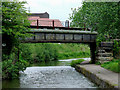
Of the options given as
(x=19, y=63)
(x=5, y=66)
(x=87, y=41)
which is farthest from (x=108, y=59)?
(x=5, y=66)

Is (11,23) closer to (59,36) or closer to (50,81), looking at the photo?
(50,81)

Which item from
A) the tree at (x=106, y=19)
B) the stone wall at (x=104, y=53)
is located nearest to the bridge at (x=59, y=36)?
the stone wall at (x=104, y=53)

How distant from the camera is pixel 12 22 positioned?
39.5ft

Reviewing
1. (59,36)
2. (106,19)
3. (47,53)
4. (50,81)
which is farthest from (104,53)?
(47,53)

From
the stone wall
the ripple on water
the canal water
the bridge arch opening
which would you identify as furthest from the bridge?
the bridge arch opening

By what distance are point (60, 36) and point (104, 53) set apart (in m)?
5.13

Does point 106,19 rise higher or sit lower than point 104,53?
higher

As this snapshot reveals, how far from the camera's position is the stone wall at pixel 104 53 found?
2093 cm

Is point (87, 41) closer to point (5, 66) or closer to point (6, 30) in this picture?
point (5, 66)

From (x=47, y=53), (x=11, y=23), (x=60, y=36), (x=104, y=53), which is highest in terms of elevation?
(x=11, y=23)

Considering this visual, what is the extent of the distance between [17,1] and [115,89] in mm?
7953

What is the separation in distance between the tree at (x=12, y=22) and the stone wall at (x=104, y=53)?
35.9 ft

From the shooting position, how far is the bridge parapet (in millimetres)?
20234

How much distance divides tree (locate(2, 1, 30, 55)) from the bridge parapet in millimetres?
7241
